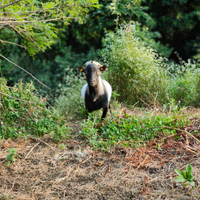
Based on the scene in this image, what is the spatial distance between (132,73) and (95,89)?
5.74 ft

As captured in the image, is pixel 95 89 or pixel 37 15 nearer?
pixel 95 89

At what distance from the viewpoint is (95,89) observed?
3.85 meters

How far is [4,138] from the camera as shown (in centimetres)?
405

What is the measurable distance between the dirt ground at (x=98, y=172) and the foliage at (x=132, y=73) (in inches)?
77.9

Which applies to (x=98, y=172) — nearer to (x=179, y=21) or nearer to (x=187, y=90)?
(x=187, y=90)

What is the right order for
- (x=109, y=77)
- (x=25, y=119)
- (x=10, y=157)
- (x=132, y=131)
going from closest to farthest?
(x=10, y=157), (x=132, y=131), (x=25, y=119), (x=109, y=77)

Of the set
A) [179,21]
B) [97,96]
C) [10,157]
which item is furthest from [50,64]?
[10,157]

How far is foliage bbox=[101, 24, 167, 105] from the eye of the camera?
523 cm

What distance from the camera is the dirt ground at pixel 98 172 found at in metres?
2.71

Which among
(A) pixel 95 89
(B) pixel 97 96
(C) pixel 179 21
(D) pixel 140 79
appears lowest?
(D) pixel 140 79

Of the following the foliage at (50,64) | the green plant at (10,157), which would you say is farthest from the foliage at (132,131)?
the foliage at (50,64)

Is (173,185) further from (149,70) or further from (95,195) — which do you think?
(149,70)

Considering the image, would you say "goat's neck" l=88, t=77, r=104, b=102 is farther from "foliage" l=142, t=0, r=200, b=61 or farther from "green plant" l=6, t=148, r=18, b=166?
"foliage" l=142, t=0, r=200, b=61

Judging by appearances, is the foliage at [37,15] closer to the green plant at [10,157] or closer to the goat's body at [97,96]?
the goat's body at [97,96]
